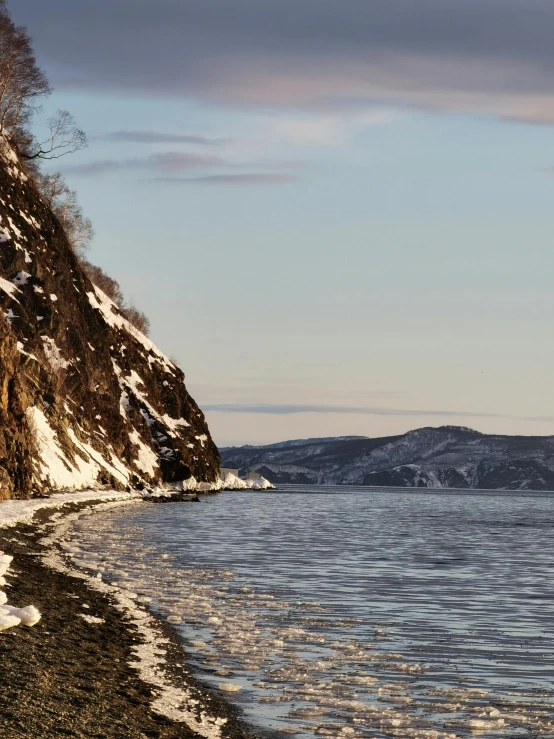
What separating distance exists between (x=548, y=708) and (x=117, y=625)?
27.8 ft

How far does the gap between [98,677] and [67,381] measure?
76.5 meters

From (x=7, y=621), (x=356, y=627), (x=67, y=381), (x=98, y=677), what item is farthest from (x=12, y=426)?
(x=98, y=677)

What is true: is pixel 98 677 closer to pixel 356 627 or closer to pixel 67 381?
pixel 356 627

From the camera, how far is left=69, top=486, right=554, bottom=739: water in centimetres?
1465

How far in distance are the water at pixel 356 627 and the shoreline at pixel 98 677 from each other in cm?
68

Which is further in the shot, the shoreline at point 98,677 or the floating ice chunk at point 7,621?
the floating ice chunk at point 7,621

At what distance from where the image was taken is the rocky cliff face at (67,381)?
58.7m

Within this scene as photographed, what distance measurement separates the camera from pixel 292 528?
213 ft

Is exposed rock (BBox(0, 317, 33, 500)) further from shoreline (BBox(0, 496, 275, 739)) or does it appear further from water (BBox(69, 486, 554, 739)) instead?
shoreline (BBox(0, 496, 275, 739))

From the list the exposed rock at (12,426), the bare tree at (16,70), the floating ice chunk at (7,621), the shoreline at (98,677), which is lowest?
the shoreline at (98,677)

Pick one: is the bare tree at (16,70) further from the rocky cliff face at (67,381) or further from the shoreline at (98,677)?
the shoreline at (98,677)

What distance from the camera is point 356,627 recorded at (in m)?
22.2

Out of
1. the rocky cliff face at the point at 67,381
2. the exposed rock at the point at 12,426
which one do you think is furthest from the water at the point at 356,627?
the rocky cliff face at the point at 67,381

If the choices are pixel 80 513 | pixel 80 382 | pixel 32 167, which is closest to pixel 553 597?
pixel 80 513
